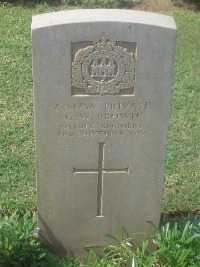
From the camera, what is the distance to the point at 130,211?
4160mm

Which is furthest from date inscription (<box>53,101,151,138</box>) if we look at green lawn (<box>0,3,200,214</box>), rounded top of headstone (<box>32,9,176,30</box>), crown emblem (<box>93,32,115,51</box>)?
green lawn (<box>0,3,200,214</box>)

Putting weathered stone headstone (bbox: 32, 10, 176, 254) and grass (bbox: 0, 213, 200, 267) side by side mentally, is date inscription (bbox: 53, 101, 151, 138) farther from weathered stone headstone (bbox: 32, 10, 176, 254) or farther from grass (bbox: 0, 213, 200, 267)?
grass (bbox: 0, 213, 200, 267)

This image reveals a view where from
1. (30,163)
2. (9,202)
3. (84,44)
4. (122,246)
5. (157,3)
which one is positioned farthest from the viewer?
(157,3)

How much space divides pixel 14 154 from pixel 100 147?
1705 millimetres

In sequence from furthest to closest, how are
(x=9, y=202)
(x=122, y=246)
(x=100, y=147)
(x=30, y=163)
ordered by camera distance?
(x=30, y=163), (x=9, y=202), (x=122, y=246), (x=100, y=147)

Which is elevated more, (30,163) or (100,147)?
(100,147)

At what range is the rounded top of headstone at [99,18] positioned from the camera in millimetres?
3512

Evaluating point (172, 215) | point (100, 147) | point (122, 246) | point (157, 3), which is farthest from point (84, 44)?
point (157, 3)

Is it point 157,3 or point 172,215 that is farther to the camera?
point 157,3

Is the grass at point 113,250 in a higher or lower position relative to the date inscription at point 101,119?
lower

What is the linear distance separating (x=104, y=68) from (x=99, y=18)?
1.03 ft

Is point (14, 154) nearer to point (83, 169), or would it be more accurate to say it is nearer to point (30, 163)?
point (30, 163)

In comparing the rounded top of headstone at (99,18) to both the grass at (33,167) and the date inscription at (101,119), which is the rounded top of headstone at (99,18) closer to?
the date inscription at (101,119)

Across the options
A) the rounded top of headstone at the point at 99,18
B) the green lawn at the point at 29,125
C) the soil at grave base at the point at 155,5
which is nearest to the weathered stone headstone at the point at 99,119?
the rounded top of headstone at the point at 99,18
